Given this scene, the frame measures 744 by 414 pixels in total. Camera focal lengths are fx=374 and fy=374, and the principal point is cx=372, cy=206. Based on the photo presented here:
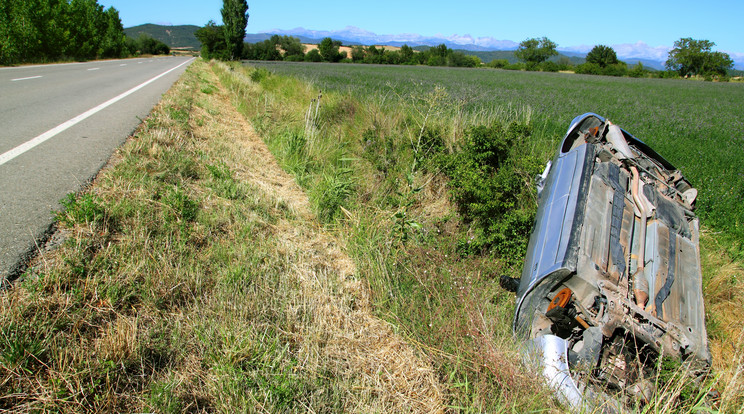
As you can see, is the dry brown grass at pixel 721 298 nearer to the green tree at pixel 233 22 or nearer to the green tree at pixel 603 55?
the green tree at pixel 233 22

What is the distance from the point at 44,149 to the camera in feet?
14.3

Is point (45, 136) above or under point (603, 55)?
under

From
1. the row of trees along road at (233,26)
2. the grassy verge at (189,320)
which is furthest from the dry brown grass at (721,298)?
the row of trees along road at (233,26)

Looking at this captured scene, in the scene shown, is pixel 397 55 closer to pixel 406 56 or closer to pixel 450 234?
pixel 406 56

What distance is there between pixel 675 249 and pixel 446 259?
6.38ft

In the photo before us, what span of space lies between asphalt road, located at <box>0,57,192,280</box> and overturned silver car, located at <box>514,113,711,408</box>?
351cm

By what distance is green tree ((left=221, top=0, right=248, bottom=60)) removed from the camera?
33219mm

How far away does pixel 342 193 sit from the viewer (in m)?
5.09

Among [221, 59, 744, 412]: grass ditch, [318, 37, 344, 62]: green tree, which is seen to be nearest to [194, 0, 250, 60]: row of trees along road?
[318, 37, 344, 62]: green tree

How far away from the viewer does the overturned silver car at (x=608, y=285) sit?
2.38m

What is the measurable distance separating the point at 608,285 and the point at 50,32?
30.0 m

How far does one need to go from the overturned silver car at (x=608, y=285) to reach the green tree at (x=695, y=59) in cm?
9604

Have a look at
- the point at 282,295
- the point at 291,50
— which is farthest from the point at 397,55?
the point at 282,295

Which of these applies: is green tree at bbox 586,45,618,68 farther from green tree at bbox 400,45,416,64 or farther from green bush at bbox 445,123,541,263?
green bush at bbox 445,123,541,263
